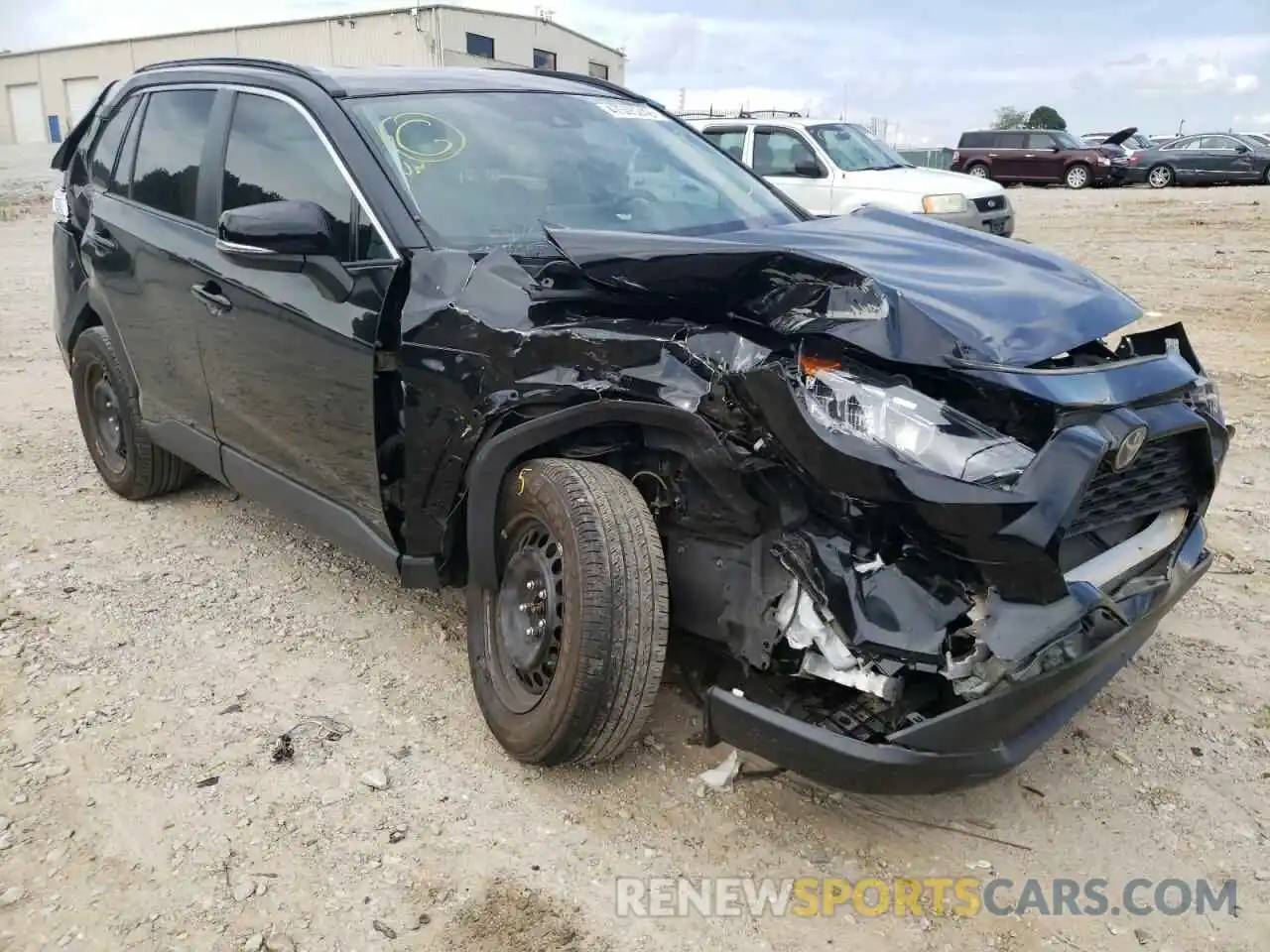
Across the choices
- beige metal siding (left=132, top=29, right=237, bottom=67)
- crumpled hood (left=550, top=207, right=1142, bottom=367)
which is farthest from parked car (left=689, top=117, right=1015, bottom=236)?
beige metal siding (left=132, top=29, right=237, bottom=67)

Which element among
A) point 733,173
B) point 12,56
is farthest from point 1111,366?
point 12,56

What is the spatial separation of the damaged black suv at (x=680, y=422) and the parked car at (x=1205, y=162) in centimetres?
2565

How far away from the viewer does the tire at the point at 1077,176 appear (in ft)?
84.8

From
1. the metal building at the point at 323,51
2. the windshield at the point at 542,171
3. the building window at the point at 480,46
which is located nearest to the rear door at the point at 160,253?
the windshield at the point at 542,171

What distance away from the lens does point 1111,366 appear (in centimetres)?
252

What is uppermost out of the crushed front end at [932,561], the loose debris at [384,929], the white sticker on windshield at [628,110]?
the white sticker on windshield at [628,110]

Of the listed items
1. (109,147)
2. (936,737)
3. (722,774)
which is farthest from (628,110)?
(936,737)

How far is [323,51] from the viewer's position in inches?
1470

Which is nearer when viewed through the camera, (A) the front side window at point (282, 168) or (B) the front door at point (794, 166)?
(A) the front side window at point (282, 168)

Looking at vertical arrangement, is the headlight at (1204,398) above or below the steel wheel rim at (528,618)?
above

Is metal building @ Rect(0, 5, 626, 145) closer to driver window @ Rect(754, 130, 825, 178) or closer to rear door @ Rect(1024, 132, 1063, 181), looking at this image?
rear door @ Rect(1024, 132, 1063, 181)

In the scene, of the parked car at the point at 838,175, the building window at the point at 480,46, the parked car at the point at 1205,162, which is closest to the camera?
the parked car at the point at 838,175

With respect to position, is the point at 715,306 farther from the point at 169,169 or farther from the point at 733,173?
the point at 169,169

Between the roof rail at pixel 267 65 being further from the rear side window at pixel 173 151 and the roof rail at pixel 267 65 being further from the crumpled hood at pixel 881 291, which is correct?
the crumpled hood at pixel 881 291
